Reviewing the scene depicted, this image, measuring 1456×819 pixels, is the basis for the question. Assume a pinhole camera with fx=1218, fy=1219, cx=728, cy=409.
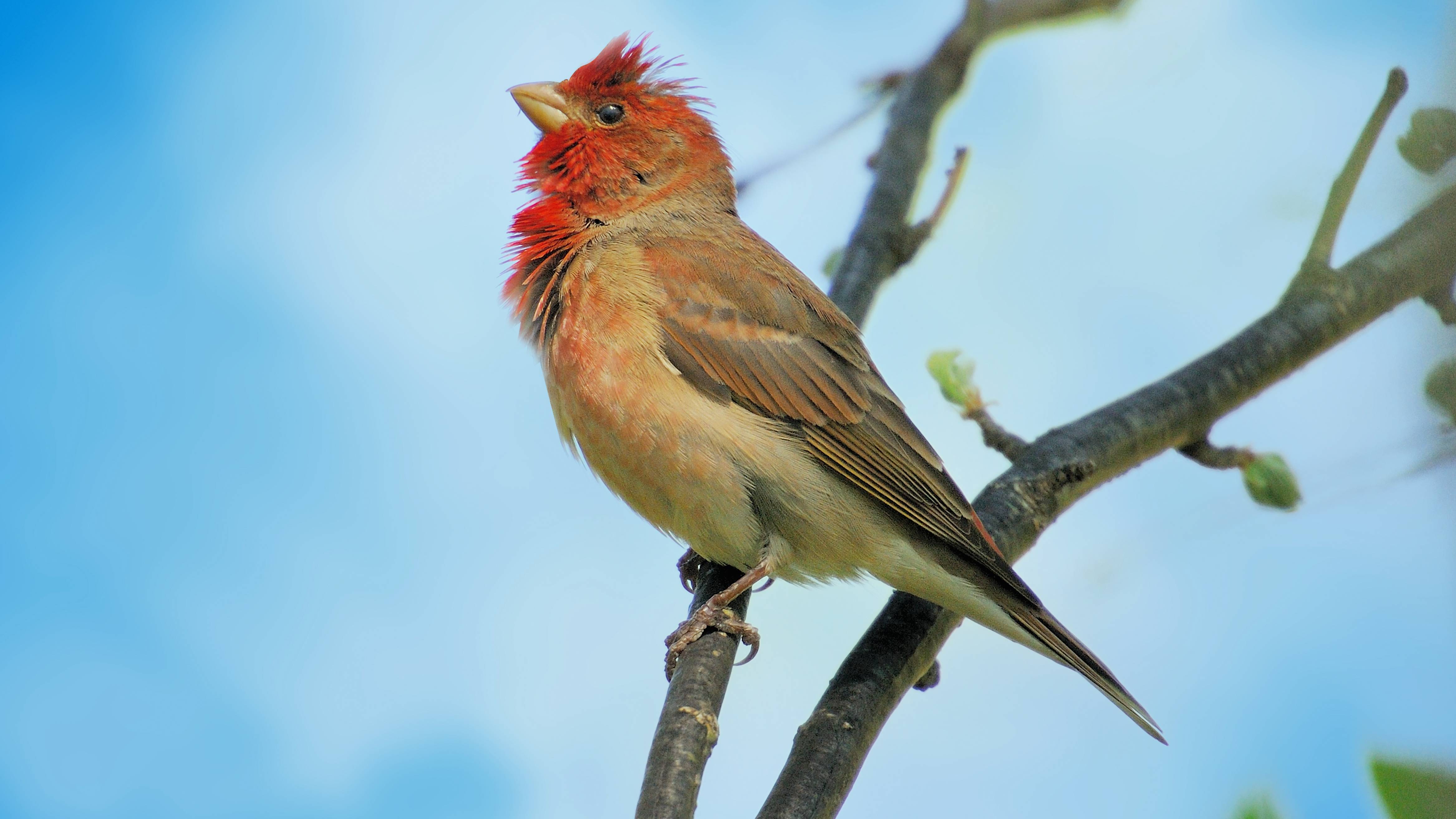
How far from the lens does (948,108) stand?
21.6 feet

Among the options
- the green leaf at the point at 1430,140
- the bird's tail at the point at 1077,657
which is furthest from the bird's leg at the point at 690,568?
the green leaf at the point at 1430,140

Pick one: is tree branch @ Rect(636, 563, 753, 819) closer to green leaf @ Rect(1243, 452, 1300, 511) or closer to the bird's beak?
green leaf @ Rect(1243, 452, 1300, 511)

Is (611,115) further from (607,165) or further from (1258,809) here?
(1258,809)

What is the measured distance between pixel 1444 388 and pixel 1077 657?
5.95 feet

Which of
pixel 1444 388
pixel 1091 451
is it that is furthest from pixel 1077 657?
pixel 1444 388

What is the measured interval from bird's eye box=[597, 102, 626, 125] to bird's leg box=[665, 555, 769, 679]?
7.24 feet

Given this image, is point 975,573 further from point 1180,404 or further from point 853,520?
point 1180,404

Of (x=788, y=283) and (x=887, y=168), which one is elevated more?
(x=887, y=168)

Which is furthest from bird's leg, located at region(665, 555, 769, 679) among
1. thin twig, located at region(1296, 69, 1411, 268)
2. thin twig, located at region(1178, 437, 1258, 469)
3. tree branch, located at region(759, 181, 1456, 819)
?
thin twig, located at region(1296, 69, 1411, 268)

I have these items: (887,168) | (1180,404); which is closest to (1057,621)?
(1180,404)

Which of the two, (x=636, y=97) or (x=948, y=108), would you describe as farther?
(x=948, y=108)

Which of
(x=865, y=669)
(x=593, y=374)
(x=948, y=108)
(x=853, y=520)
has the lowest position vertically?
(x=865, y=669)

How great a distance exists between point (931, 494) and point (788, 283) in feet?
3.60

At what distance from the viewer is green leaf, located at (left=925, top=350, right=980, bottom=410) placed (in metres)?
4.93
